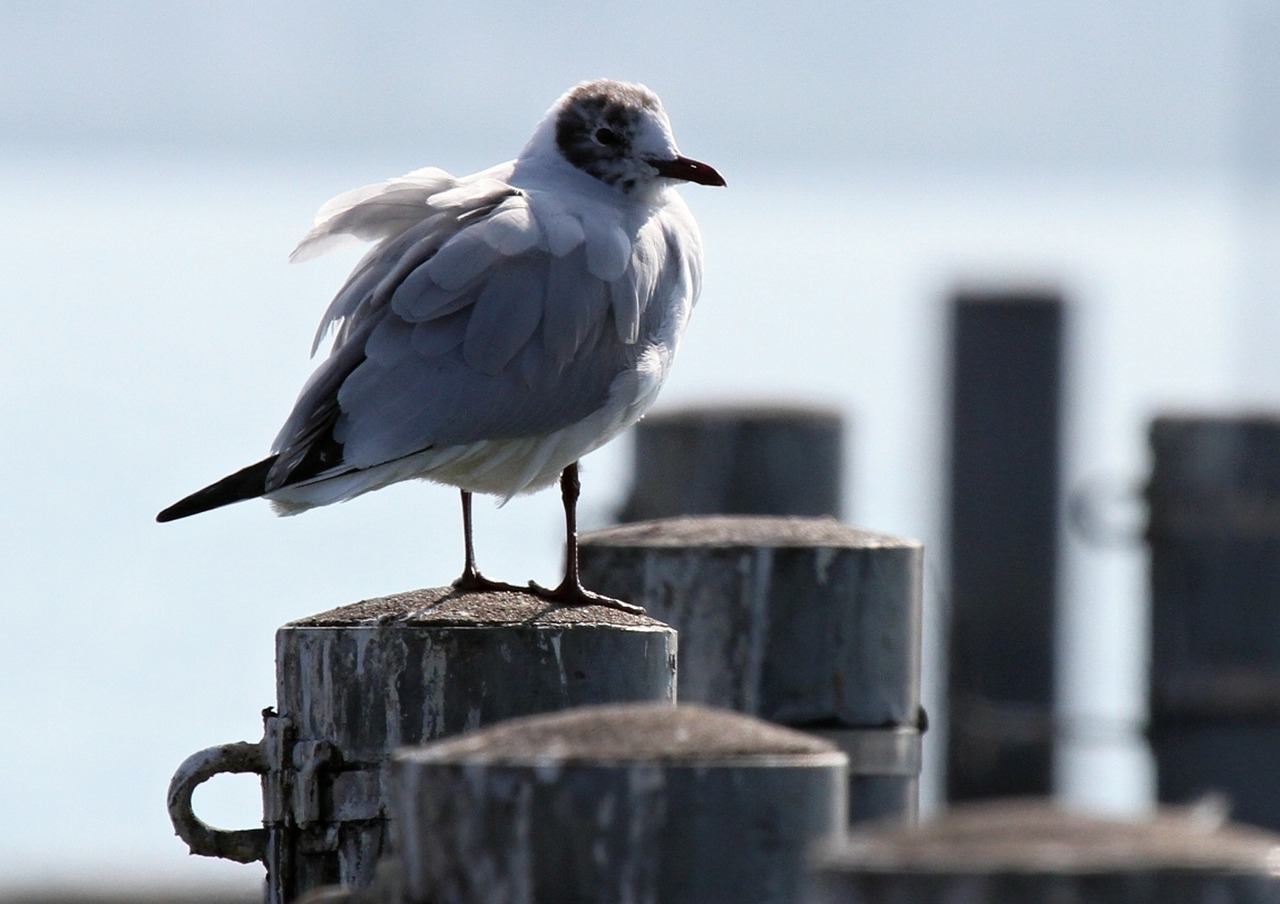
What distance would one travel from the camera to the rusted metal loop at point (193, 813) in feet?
14.0

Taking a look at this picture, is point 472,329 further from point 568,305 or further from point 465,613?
point 465,613

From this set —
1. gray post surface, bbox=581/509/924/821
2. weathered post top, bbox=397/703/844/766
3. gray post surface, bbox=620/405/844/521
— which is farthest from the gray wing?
weathered post top, bbox=397/703/844/766

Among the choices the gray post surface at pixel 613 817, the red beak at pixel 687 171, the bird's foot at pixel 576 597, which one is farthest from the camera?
the red beak at pixel 687 171

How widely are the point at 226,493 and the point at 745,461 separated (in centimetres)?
278

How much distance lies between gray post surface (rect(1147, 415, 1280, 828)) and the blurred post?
418 mm

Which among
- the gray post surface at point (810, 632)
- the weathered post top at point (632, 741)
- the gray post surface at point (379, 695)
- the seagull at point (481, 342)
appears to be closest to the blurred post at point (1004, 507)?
the seagull at point (481, 342)

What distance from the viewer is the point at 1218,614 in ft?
25.2

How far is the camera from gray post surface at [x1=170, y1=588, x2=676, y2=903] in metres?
4.11

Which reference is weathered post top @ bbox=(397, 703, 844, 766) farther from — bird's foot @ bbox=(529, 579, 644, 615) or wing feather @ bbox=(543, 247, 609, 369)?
wing feather @ bbox=(543, 247, 609, 369)

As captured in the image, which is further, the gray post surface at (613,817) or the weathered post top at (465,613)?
the weathered post top at (465,613)

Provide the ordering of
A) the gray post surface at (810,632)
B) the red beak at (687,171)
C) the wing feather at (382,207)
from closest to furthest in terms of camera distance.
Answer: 1. the gray post surface at (810,632)
2. the wing feather at (382,207)
3. the red beak at (687,171)

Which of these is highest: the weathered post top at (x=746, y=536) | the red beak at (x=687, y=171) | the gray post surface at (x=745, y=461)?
the red beak at (x=687, y=171)

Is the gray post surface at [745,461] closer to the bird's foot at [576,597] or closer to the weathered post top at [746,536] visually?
the weathered post top at [746,536]

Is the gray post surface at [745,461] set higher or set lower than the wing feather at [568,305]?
lower
